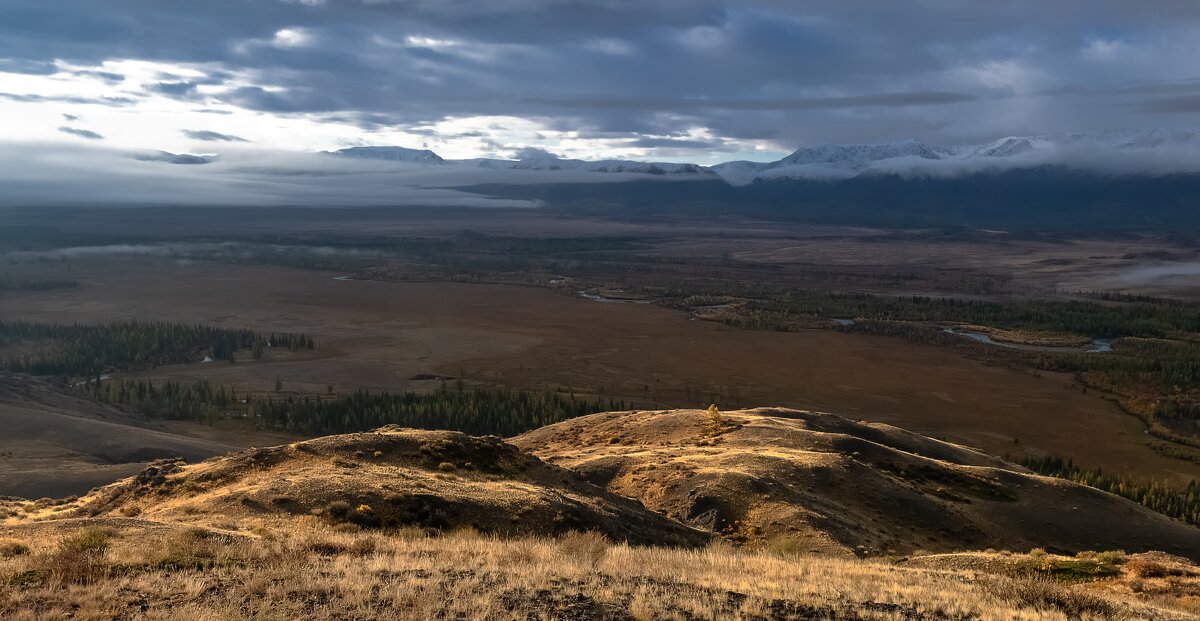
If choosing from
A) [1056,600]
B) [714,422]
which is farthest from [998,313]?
[1056,600]

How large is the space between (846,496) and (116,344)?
339ft

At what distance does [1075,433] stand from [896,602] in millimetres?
65934

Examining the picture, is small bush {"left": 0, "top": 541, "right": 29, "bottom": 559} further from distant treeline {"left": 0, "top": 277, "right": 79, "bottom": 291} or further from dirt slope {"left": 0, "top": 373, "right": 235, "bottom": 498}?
distant treeline {"left": 0, "top": 277, "right": 79, "bottom": 291}

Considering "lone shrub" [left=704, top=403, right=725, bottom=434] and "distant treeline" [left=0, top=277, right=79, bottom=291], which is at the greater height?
"lone shrub" [left=704, top=403, right=725, bottom=434]

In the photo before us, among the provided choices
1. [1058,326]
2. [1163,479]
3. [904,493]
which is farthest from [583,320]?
[904,493]

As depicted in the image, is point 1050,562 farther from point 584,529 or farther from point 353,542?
point 353,542

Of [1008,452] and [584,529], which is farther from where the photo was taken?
[1008,452]

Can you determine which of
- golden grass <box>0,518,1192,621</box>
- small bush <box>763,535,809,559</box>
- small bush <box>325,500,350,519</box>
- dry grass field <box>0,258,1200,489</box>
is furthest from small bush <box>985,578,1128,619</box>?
dry grass field <box>0,258,1200,489</box>

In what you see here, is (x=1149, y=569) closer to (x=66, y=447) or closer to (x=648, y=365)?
(x=66, y=447)

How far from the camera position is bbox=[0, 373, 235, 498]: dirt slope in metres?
43.2

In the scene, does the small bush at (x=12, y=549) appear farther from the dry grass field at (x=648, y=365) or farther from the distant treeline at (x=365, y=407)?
the dry grass field at (x=648, y=365)

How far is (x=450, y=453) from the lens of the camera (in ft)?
100

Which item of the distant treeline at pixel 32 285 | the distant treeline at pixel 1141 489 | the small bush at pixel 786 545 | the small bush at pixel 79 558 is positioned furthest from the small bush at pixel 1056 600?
the distant treeline at pixel 32 285

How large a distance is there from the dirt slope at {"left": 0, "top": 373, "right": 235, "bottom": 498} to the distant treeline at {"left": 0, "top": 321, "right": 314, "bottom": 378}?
30724mm
